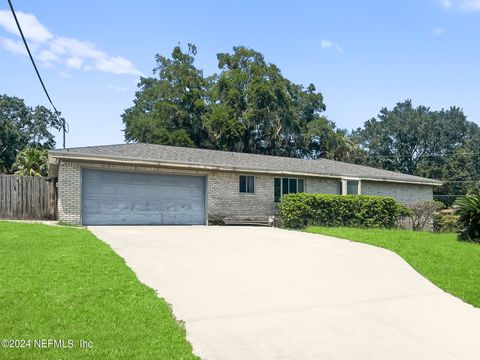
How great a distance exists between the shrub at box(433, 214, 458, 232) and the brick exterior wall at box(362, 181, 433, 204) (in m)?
3.62

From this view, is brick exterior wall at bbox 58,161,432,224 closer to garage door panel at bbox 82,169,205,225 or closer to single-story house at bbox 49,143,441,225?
single-story house at bbox 49,143,441,225

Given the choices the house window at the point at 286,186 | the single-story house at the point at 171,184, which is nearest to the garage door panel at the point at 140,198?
the single-story house at the point at 171,184

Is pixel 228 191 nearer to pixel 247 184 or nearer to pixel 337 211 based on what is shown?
pixel 247 184

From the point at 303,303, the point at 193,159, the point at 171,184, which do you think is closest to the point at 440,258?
the point at 303,303

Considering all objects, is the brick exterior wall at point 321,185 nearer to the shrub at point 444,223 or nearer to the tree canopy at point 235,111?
the shrub at point 444,223

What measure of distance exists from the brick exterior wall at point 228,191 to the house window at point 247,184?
176mm

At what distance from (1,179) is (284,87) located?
1093 inches

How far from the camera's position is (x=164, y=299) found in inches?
260

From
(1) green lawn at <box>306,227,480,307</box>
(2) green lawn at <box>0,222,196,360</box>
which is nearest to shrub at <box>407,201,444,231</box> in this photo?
(1) green lawn at <box>306,227,480,307</box>

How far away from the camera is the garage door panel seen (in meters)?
17.1

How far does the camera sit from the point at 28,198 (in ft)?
59.0

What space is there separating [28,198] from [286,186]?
38.4ft

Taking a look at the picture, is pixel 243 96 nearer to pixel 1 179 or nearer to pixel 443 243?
pixel 1 179

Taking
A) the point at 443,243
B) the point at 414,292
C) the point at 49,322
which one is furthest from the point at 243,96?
the point at 49,322
